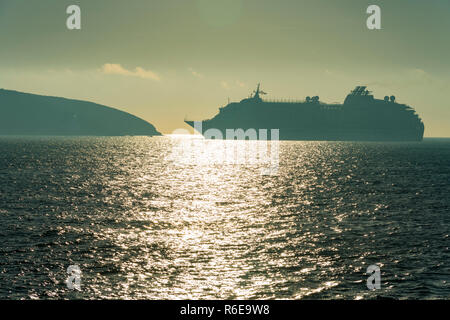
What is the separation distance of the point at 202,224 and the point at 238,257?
36.9 ft

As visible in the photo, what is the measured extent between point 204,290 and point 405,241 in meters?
A: 17.8

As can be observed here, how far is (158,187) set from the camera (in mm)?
67062

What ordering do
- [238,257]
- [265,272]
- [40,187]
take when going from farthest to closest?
[40,187] → [238,257] → [265,272]

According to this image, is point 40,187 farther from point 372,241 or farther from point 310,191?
point 372,241

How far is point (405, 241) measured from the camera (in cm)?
3228

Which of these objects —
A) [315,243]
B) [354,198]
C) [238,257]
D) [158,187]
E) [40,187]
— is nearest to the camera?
[238,257]
